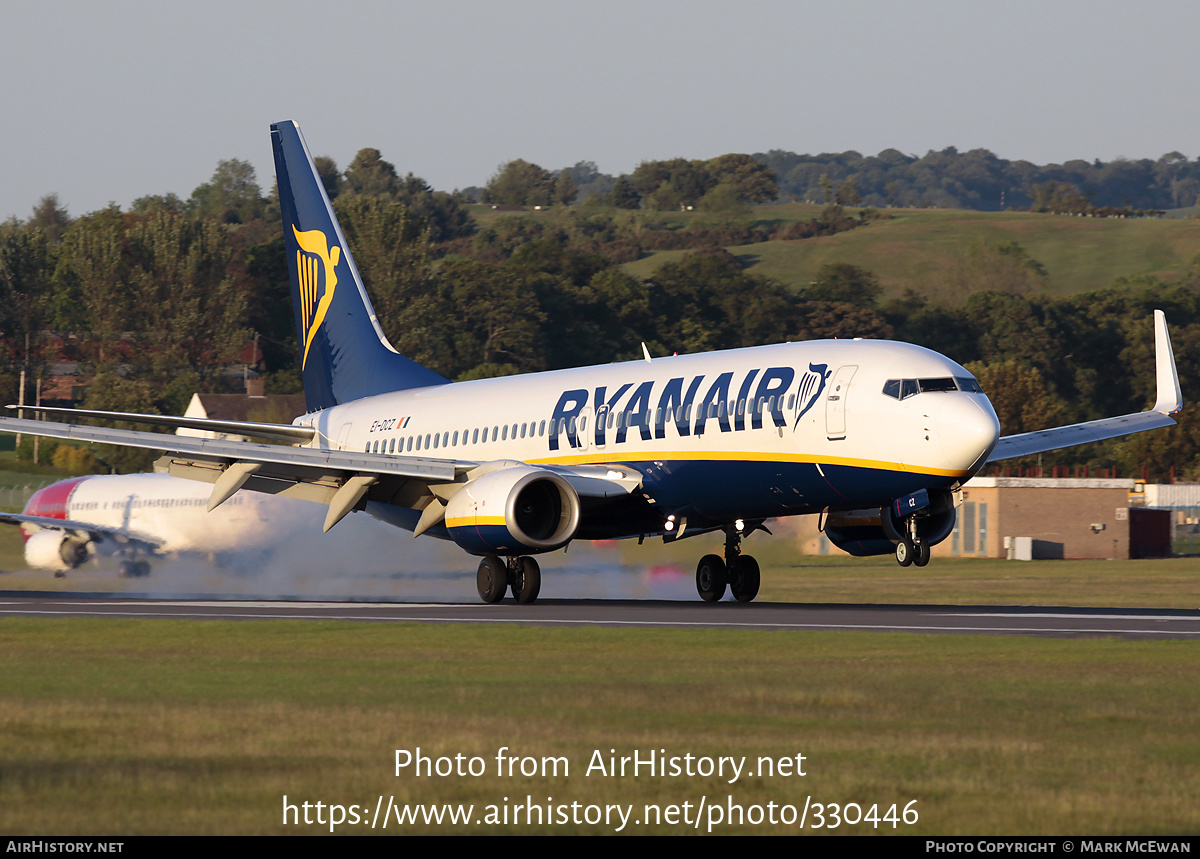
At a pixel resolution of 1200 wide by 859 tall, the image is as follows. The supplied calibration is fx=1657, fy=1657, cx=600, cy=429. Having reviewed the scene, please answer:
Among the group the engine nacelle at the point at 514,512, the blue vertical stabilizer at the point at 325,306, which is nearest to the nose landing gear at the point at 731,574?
the engine nacelle at the point at 514,512

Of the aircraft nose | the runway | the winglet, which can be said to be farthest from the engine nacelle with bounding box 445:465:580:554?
the winglet

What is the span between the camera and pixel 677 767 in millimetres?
13164

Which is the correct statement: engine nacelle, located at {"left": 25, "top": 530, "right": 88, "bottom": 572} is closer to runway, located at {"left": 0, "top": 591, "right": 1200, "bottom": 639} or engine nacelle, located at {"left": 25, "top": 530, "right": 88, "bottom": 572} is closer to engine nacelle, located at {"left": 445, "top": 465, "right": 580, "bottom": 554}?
runway, located at {"left": 0, "top": 591, "right": 1200, "bottom": 639}

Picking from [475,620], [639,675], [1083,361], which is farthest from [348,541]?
[1083,361]

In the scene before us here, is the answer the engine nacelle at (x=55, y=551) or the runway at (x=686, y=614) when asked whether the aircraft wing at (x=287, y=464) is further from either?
the engine nacelle at (x=55, y=551)

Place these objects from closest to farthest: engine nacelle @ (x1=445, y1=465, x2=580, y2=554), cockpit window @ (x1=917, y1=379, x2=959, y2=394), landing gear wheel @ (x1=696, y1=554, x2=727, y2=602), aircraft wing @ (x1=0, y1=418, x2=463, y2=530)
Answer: cockpit window @ (x1=917, y1=379, x2=959, y2=394)
engine nacelle @ (x1=445, y1=465, x2=580, y2=554)
aircraft wing @ (x1=0, y1=418, x2=463, y2=530)
landing gear wheel @ (x1=696, y1=554, x2=727, y2=602)

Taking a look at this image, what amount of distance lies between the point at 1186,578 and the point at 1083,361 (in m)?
101

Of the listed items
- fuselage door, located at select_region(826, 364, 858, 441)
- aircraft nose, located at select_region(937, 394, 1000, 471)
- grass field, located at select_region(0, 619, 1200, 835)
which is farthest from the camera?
fuselage door, located at select_region(826, 364, 858, 441)

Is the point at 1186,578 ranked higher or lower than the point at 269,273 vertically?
lower

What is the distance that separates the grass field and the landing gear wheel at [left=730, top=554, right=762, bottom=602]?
12473 millimetres

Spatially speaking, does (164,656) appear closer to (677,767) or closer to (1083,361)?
(677,767)

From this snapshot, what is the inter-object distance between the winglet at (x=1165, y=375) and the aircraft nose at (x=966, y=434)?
8.18 metres

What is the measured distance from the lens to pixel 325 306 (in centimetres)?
4703

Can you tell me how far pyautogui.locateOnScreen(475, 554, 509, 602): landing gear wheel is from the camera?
116 feet
